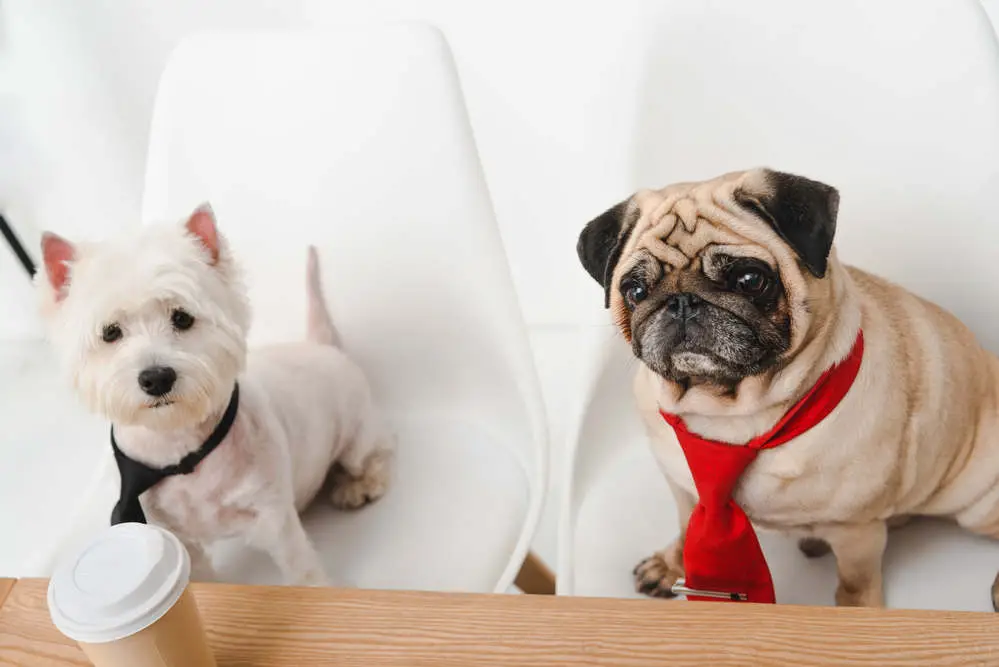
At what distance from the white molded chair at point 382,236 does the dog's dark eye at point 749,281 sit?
1.64ft

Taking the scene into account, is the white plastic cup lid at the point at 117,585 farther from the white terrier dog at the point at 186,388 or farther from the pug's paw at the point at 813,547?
the pug's paw at the point at 813,547

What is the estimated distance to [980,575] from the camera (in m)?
1.23

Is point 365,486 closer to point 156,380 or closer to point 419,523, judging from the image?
point 419,523

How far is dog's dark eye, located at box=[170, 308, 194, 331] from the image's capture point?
1156 millimetres

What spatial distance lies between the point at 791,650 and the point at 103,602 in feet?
1.78

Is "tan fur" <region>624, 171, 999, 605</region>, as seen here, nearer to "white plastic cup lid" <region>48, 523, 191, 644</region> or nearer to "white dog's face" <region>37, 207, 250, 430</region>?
"white dog's face" <region>37, 207, 250, 430</region>

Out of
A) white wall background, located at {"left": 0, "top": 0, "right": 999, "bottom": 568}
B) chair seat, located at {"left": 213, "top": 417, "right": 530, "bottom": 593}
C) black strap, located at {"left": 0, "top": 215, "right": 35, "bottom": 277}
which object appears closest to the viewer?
chair seat, located at {"left": 213, "top": 417, "right": 530, "bottom": 593}

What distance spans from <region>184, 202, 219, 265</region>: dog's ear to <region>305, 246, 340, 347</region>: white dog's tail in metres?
0.30

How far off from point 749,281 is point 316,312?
805 mm

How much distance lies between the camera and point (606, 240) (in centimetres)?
120

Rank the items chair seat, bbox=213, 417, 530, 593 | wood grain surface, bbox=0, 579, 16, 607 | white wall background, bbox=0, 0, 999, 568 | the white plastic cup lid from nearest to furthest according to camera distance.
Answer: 1. the white plastic cup lid
2. wood grain surface, bbox=0, 579, 16, 607
3. chair seat, bbox=213, 417, 530, 593
4. white wall background, bbox=0, 0, 999, 568

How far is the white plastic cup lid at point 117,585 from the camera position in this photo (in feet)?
2.06

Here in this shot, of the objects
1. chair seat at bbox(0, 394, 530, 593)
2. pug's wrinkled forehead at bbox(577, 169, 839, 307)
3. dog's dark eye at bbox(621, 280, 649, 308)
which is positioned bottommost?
chair seat at bbox(0, 394, 530, 593)

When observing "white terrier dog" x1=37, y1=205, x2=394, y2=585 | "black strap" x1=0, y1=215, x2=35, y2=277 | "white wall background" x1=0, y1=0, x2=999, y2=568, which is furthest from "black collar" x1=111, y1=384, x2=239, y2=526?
"black strap" x1=0, y1=215, x2=35, y2=277
